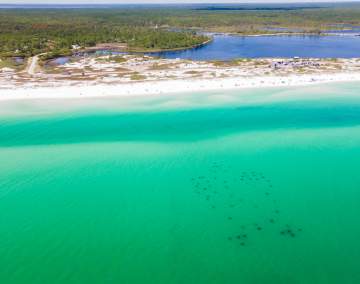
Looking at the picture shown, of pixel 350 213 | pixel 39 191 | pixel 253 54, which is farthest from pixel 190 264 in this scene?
pixel 253 54

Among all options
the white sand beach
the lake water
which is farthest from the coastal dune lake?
the white sand beach

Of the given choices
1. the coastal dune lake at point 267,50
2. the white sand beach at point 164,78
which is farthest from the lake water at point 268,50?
the white sand beach at point 164,78

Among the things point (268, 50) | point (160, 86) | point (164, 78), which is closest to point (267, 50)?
point (268, 50)

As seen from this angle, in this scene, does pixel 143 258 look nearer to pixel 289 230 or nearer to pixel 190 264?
pixel 190 264

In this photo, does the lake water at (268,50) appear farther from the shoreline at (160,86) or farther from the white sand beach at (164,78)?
the shoreline at (160,86)

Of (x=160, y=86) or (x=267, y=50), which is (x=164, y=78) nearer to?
(x=160, y=86)

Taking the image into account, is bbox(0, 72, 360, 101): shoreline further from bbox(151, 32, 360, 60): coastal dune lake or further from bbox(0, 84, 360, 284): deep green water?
bbox(151, 32, 360, 60): coastal dune lake

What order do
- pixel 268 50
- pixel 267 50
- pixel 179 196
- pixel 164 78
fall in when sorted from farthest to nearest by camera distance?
pixel 268 50
pixel 267 50
pixel 164 78
pixel 179 196
